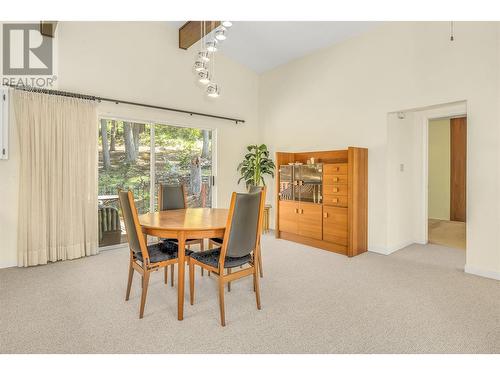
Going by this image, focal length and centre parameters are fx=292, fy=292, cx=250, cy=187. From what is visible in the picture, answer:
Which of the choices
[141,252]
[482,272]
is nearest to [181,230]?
[141,252]

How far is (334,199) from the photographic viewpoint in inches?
164

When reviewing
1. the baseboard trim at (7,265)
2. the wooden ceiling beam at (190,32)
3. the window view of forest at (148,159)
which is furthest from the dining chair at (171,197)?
the wooden ceiling beam at (190,32)

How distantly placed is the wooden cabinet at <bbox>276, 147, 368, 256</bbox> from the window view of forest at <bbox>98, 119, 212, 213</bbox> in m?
1.85

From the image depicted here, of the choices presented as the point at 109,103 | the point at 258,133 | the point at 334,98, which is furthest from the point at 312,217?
the point at 109,103

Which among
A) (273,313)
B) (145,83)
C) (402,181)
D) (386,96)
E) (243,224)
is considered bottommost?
(273,313)

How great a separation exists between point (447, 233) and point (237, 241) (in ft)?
16.0

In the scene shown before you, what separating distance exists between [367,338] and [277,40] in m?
4.43

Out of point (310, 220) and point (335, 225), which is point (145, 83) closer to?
point (310, 220)

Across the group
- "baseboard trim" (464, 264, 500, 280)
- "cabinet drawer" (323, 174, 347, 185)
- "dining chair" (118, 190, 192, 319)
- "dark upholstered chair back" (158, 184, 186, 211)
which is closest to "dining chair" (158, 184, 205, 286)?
"dark upholstered chair back" (158, 184, 186, 211)

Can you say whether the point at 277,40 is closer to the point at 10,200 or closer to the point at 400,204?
the point at 400,204

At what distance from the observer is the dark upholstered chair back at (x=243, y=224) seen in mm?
2311

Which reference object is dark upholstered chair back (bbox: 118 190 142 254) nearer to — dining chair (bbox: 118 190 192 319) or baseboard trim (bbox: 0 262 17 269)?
dining chair (bbox: 118 190 192 319)

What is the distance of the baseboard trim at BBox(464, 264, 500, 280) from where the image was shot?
10.4ft
